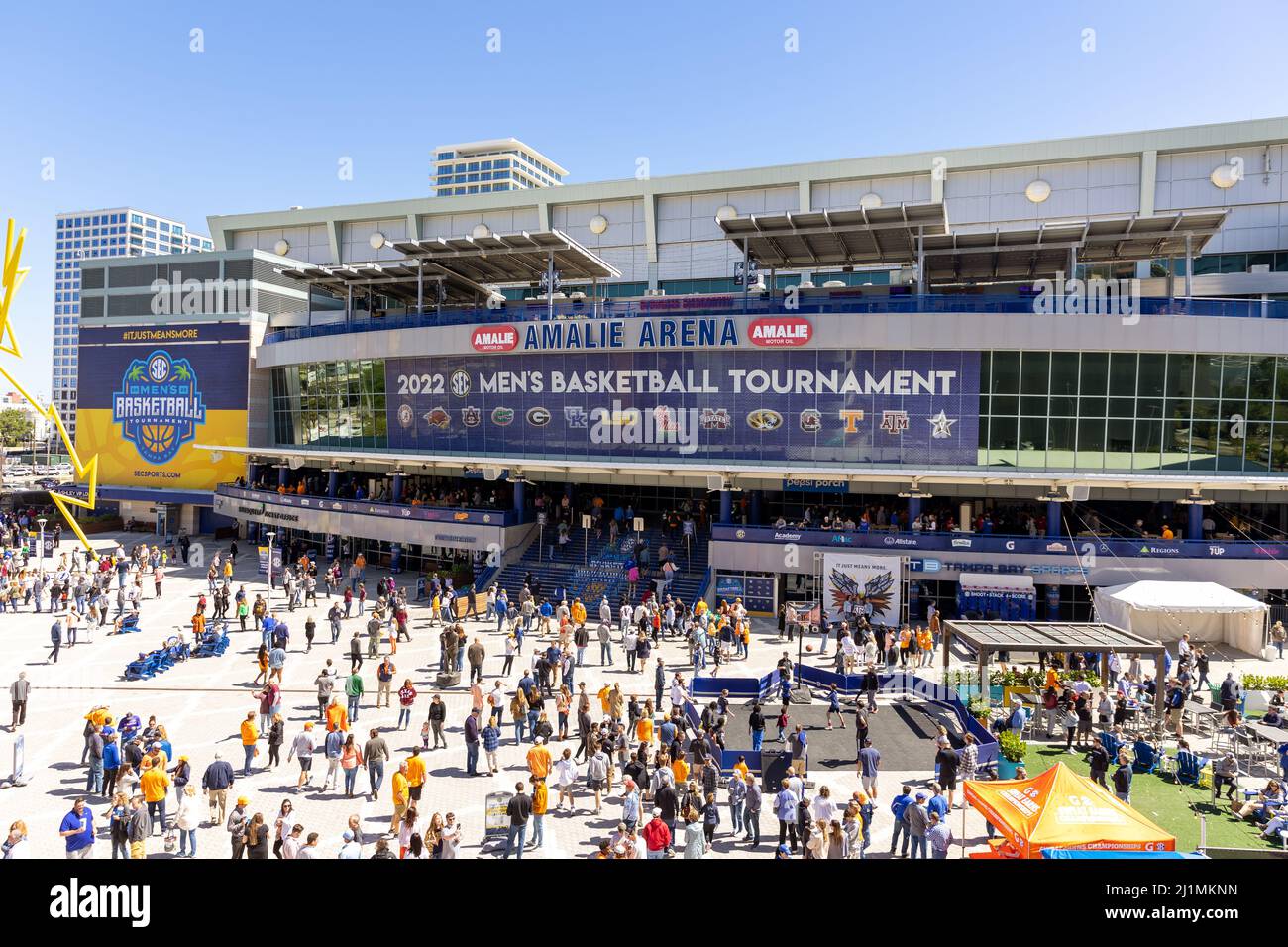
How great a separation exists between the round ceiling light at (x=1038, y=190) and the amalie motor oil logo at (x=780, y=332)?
1916 centimetres

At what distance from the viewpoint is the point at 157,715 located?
20297 millimetres

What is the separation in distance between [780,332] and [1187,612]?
1755cm

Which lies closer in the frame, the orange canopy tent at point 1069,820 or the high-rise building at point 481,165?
the orange canopy tent at point 1069,820

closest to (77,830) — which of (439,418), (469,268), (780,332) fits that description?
(780,332)

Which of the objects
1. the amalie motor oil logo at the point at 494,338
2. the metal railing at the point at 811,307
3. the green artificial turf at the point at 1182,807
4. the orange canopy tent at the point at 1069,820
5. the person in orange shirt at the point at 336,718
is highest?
the metal railing at the point at 811,307

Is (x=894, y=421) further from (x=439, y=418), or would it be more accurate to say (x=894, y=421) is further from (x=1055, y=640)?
(x=439, y=418)

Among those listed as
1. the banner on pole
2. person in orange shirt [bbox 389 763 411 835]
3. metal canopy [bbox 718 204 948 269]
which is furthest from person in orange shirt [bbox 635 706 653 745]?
metal canopy [bbox 718 204 948 269]

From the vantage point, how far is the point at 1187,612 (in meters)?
26.0

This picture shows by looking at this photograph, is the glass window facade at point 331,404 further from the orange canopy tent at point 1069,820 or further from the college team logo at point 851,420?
the orange canopy tent at point 1069,820

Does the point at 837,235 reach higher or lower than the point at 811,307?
higher

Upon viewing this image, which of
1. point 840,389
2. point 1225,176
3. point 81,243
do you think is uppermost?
point 81,243

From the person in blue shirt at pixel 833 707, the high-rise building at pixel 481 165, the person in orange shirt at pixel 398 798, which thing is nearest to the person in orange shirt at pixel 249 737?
the person in orange shirt at pixel 398 798

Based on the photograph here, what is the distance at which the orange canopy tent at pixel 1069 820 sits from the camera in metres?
10.5
